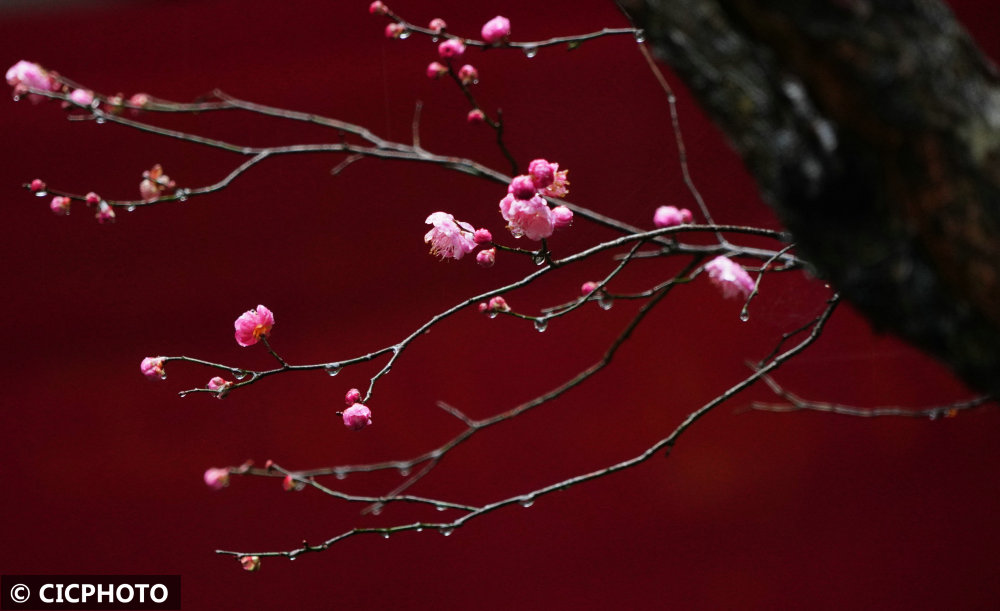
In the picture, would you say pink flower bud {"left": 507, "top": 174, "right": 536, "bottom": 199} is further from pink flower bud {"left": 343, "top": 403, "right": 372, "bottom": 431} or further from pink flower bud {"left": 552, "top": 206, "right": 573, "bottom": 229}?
pink flower bud {"left": 343, "top": 403, "right": 372, "bottom": 431}

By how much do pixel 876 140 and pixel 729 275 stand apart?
592 mm

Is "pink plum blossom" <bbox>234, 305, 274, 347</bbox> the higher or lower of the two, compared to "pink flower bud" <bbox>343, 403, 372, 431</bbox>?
higher

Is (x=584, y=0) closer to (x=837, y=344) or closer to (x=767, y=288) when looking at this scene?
(x=767, y=288)

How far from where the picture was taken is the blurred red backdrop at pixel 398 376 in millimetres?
1387

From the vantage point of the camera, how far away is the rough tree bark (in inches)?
16.3

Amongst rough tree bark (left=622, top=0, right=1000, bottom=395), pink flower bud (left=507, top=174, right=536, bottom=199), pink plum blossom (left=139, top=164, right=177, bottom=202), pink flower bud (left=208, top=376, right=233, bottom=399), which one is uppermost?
pink plum blossom (left=139, top=164, right=177, bottom=202)

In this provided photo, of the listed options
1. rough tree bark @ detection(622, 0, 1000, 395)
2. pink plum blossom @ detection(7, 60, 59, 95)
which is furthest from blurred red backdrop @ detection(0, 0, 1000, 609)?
rough tree bark @ detection(622, 0, 1000, 395)

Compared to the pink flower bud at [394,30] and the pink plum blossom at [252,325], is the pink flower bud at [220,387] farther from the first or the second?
the pink flower bud at [394,30]

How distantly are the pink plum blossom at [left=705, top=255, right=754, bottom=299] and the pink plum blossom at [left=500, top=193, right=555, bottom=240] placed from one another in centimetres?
24

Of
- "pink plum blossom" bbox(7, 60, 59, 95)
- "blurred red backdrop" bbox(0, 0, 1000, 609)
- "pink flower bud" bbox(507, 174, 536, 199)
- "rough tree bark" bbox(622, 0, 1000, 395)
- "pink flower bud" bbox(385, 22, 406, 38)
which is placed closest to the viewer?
"rough tree bark" bbox(622, 0, 1000, 395)

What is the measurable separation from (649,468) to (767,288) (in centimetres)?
37

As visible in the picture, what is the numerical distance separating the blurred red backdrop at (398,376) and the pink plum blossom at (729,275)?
0.35 metres

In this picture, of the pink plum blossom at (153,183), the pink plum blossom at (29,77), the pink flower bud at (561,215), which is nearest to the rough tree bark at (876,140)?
the pink flower bud at (561,215)

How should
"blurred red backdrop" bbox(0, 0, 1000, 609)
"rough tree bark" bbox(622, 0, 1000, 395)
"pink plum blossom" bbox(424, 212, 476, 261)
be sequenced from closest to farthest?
"rough tree bark" bbox(622, 0, 1000, 395)
"pink plum blossom" bbox(424, 212, 476, 261)
"blurred red backdrop" bbox(0, 0, 1000, 609)
